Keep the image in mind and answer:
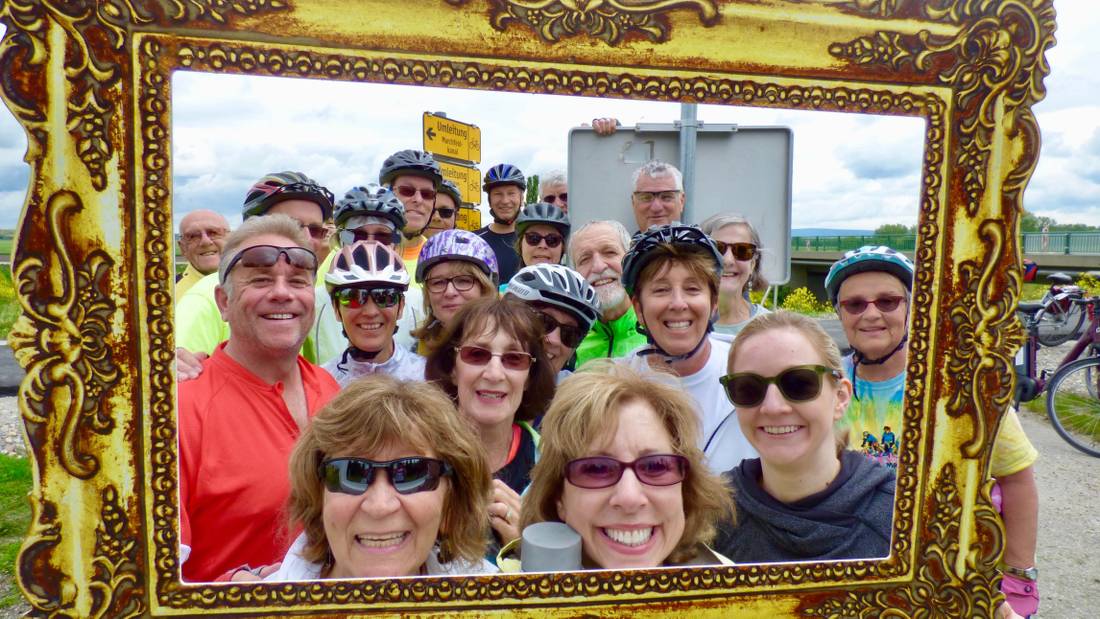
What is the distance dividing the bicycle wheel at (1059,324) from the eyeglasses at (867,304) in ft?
16.2

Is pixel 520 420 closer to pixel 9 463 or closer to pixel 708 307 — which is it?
pixel 708 307

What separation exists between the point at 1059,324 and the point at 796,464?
20.5 feet

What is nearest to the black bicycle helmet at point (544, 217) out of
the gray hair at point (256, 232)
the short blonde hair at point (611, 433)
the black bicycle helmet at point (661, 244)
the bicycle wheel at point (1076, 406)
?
the black bicycle helmet at point (661, 244)

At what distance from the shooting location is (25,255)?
56.7 inches

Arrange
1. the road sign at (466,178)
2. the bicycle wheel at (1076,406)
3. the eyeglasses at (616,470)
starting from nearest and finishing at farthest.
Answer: the eyeglasses at (616,470) → the road sign at (466,178) → the bicycle wheel at (1076,406)

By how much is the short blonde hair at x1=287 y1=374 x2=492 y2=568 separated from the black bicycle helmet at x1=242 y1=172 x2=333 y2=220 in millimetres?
508

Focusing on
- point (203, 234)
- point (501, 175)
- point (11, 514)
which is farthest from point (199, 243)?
point (11, 514)

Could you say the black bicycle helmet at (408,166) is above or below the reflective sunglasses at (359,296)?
above

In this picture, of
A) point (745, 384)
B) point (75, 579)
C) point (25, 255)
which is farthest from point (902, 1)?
point (75, 579)

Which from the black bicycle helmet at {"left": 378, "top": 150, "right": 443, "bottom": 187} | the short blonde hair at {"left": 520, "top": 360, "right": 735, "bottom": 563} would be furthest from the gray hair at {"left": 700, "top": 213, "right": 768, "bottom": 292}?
the black bicycle helmet at {"left": 378, "top": 150, "right": 443, "bottom": 187}

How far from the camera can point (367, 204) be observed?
8.03 ft

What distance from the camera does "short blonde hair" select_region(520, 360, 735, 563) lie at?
1.78 metres

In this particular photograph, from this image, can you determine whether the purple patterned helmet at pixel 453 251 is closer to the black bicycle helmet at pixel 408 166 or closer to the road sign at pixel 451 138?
the black bicycle helmet at pixel 408 166

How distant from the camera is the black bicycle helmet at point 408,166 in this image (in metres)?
1.90
